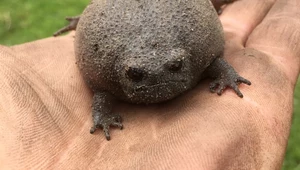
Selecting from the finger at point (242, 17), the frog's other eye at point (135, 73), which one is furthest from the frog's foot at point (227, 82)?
the finger at point (242, 17)

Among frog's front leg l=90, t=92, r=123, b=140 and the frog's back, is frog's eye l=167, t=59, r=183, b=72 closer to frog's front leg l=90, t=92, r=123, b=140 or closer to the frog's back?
the frog's back

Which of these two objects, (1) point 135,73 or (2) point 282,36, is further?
(2) point 282,36

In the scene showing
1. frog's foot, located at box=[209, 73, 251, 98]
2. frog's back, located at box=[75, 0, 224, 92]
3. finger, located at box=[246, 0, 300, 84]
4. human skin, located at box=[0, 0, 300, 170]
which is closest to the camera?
human skin, located at box=[0, 0, 300, 170]

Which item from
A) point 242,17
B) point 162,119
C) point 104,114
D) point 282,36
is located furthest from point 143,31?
point 242,17

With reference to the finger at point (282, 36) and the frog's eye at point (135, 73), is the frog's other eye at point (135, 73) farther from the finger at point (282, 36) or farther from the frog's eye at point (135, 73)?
the finger at point (282, 36)

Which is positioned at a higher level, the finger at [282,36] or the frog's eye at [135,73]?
the frog's eye at [135,73]

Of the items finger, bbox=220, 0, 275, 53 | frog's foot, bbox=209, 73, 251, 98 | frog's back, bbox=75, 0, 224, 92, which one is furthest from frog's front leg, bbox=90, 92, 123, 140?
finger, bbox=220, 0, 275, 53

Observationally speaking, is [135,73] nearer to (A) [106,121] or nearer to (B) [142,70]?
(B) [142,70]
